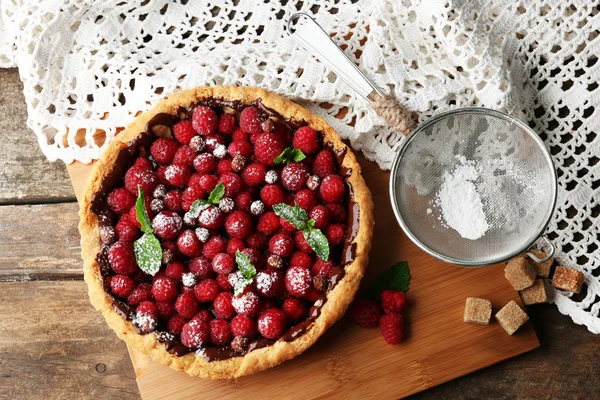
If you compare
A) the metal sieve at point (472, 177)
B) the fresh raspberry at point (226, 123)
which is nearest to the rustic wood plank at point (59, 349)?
the fresh raspberry at point (226, 123)

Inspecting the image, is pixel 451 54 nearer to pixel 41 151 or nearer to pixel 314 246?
pixel 314 246

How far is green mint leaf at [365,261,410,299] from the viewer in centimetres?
243

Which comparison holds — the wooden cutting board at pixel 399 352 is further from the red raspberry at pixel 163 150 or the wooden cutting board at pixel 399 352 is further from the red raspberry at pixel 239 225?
the red raspberry at pixel 163 150

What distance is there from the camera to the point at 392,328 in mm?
2328

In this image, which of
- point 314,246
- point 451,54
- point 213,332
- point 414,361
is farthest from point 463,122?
point 213,332

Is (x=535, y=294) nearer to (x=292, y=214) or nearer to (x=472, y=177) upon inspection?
(x=472, y=177)

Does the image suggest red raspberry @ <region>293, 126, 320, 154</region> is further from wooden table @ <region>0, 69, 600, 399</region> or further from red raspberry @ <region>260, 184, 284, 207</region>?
wooden table @ <region>0, 69, 600, 399</region>

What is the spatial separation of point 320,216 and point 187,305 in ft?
1.77

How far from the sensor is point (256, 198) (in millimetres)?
2320

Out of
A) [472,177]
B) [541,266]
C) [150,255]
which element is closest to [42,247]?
[150,255]

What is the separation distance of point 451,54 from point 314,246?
908 mm

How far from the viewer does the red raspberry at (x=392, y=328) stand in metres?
2.33

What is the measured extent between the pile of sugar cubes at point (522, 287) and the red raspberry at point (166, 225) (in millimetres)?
1098

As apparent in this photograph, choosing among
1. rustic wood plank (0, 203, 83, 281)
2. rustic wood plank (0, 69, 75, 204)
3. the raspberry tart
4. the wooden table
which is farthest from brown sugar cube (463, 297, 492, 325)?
rustic wood plank (0, 69, 75, 204)
